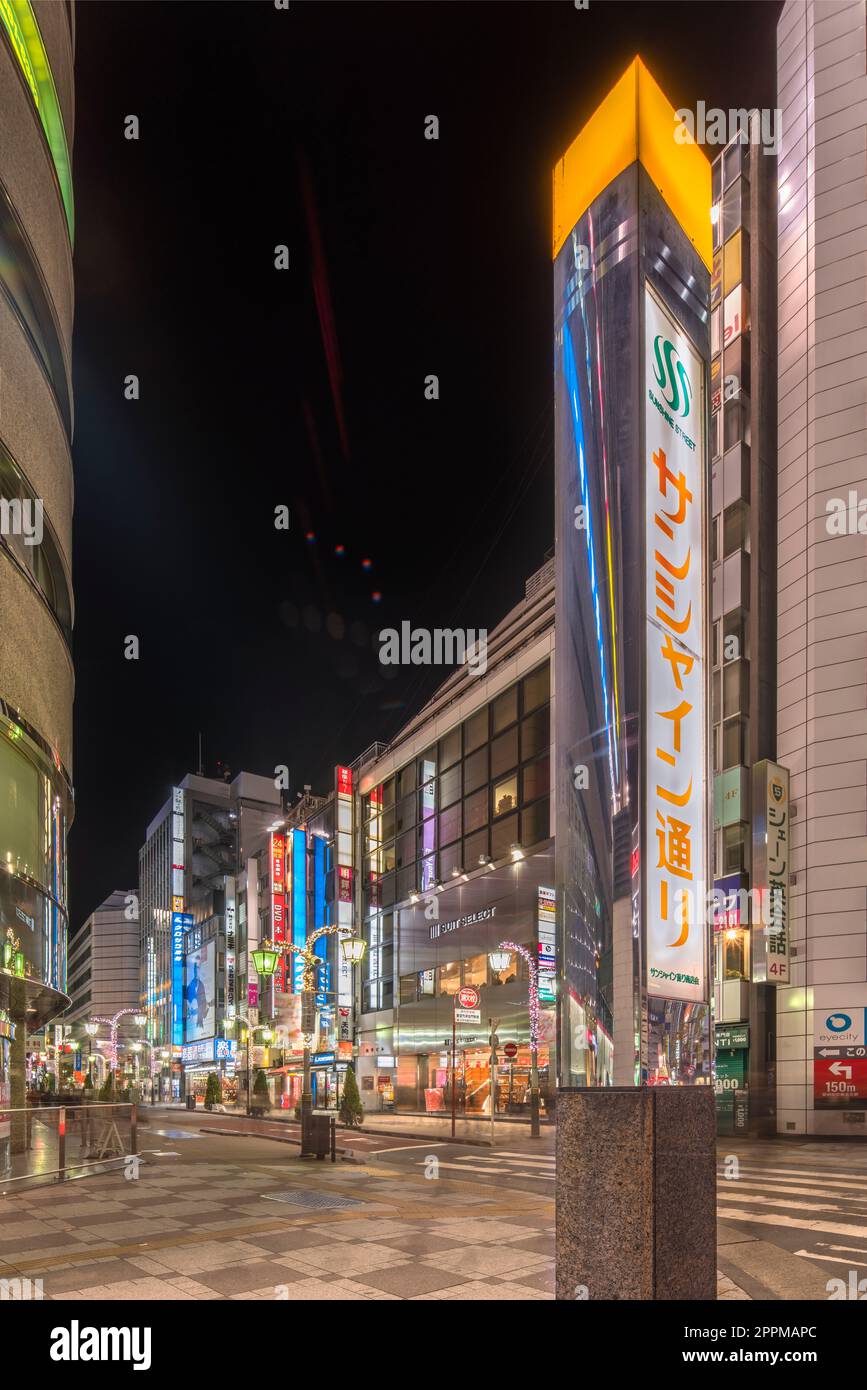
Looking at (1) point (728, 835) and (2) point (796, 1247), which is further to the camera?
(1) point (728, 835)

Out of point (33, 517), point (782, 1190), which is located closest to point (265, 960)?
point (33, 517)

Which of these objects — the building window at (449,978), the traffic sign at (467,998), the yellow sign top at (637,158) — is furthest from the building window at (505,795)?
the yellow sign top at (637,158)

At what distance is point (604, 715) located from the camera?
614 cm

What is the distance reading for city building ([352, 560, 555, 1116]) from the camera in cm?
4538

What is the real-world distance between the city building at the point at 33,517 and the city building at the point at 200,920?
74100 millimetres

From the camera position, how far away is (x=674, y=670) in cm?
626

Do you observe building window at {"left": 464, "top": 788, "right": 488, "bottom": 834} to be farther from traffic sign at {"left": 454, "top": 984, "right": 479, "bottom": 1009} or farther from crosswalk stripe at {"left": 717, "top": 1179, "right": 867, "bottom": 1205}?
crosswalk stripe at {"left": 717, "top": 1179, "right": 867, "bottom": 1205}

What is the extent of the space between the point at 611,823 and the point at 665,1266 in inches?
90.0

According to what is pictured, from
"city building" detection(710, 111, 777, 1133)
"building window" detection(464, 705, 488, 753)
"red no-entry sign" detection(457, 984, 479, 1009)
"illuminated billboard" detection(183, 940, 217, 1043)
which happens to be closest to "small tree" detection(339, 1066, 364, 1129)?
"red no-entry sign" detection(457, 984, 479, 1009)

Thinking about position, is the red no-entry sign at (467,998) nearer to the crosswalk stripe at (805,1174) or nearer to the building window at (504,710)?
the building window at (504,710)

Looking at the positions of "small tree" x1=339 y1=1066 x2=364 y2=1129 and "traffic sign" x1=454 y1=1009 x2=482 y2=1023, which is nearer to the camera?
"small tree" x1=339 y1=1066 x2=364 y2=1129

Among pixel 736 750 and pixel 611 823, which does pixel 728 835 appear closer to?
pixel 736 750

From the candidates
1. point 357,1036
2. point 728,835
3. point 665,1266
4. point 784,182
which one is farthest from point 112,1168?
point 357,1036

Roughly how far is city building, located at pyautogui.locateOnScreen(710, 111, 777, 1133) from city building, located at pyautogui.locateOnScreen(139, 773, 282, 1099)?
68.2m
